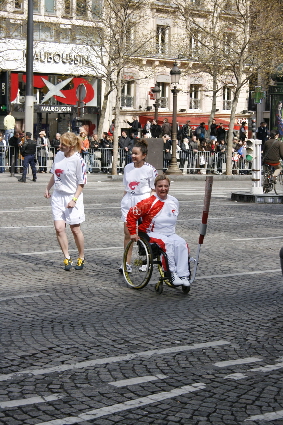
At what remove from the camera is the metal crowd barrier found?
30.9 meters

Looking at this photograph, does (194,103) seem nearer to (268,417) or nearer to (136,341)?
(136,341)

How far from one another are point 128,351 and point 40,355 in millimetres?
655

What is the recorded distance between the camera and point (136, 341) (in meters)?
6.71

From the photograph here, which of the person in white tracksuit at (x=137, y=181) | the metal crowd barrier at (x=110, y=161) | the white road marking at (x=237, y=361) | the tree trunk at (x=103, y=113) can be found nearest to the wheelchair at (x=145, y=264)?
the person in white tracksuit at (x=137, y=181)

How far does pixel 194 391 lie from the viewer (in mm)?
5383

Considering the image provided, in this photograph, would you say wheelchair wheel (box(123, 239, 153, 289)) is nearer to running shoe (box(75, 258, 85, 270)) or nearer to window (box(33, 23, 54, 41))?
running shoe (box(75, 258, 85, 270))

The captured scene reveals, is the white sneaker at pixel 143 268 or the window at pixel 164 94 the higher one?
the window at pixel 164 94

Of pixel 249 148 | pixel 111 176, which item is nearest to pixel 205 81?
pixel 111 176

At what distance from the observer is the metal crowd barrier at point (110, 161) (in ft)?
101

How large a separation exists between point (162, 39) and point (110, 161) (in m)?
23.4

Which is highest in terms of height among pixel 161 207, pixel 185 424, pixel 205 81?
pixel 205 81

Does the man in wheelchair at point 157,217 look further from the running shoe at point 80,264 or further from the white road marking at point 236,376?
the white road marking at point 236,376

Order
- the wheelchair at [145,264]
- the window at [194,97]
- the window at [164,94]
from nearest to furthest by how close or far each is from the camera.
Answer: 1. the wheelchair at [145,264]
2. the window at [164,94]
3. the window at [194,97]

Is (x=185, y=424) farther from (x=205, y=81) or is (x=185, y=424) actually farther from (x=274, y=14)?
(x=205, y=81)
